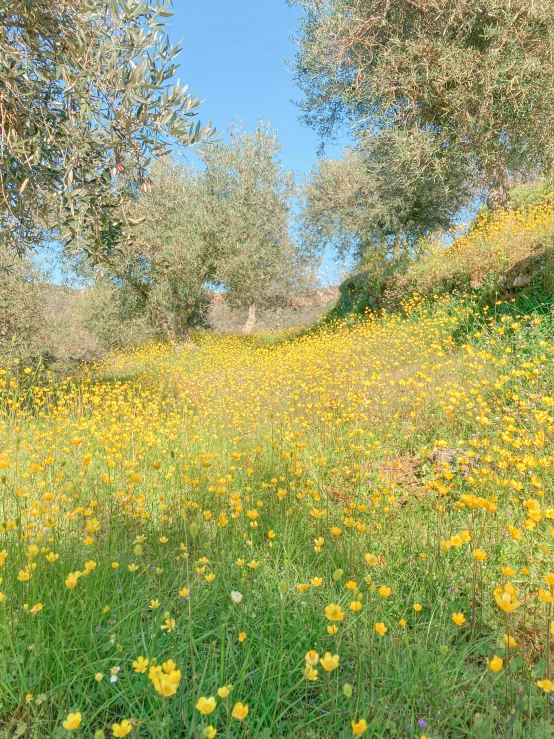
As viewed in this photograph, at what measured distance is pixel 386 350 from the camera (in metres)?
8.91

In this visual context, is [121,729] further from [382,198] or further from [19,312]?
[382,198]

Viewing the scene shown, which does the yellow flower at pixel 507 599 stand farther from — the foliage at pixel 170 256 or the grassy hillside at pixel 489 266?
the foliage at pixel 170 256

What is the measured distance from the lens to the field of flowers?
1802mm

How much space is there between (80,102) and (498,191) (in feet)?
40.3

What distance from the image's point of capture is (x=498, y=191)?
1310 cm

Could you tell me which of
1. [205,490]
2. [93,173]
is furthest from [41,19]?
[205,490]

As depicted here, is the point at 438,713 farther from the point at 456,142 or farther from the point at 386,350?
the point at 456,142

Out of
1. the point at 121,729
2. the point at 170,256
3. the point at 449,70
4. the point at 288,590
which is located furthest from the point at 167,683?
the point at 170,256

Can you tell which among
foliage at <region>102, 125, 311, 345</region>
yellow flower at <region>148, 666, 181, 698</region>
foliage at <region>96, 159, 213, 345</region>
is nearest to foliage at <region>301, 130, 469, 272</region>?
foliage at <region>102, 125, 311, 345</region>

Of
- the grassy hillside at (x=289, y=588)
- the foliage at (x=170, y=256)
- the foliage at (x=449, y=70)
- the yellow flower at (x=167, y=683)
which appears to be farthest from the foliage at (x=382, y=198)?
the yellow flower at (x=167, y=683)

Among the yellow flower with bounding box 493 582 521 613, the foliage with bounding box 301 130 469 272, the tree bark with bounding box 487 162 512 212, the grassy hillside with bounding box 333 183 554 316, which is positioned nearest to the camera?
the yellow flower with bounding box 493 582 521 613

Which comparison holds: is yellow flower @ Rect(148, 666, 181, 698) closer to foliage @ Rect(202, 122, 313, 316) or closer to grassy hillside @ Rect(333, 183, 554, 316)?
grassy hillside @ Rect(333, 183, 554, 316)

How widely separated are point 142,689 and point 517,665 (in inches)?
67.3

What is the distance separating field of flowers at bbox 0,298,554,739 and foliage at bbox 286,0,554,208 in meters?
7.98
